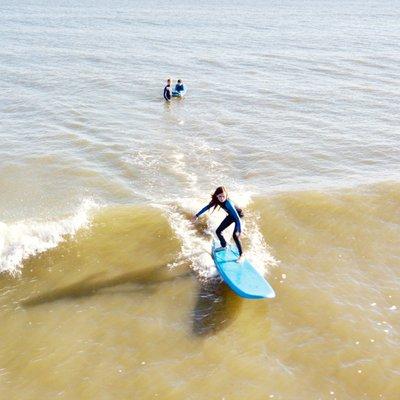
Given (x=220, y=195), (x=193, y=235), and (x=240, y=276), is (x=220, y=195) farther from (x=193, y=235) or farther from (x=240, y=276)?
(x=193, y=235)

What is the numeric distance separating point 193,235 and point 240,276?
9.11 feet

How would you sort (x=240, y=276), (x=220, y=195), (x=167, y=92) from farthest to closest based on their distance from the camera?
(x=167, y=92) → (x=220, y=195) → (x=240, y=276)

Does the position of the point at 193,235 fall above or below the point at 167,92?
below

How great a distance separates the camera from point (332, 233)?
13.1 metres

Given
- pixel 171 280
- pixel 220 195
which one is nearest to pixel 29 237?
pixel 171 280

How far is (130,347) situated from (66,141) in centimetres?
1263

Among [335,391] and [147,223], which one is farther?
[147,223]

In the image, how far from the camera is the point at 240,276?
34.6ft

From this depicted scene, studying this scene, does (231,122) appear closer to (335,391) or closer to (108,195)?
(108,195)

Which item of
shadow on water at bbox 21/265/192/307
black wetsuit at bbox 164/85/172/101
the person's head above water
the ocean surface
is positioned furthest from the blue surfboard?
black wetsuit at bbox 164/85/172/101

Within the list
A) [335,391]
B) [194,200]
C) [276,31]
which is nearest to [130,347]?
[335,391]

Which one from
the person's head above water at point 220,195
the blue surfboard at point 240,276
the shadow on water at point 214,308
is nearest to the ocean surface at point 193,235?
the shadow on water at point 214,308

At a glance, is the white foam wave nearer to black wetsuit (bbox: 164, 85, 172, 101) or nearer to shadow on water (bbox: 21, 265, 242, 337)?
shadow on water (bbox: 21, 265, 242, 337)

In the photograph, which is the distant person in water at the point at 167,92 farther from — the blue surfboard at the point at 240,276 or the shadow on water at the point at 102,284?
the shadow on water at the point at 102,284
